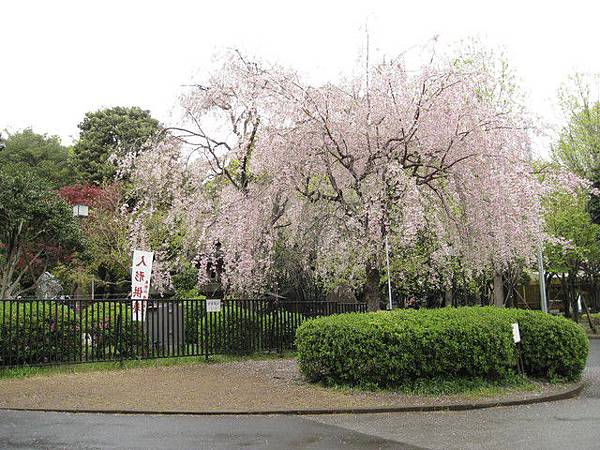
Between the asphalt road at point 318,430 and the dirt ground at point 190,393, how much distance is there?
0.56 meters

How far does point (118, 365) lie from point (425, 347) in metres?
7.24

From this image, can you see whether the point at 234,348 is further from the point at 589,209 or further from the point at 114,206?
the point at 589,209

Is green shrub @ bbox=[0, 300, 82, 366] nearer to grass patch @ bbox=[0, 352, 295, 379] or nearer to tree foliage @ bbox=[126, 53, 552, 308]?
grass patch @ bbox=[0, 352, 295, 379]

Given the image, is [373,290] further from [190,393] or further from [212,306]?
[190,393]

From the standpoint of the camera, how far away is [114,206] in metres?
28.3

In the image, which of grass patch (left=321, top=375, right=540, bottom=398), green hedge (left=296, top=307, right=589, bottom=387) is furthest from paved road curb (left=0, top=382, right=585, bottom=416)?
green hedge (left=296, top=307, right=589, bottom=387)

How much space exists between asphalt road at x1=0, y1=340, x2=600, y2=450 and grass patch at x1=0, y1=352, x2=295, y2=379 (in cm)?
399

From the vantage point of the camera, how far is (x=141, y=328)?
14.1 metres

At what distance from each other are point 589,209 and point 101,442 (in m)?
26.1

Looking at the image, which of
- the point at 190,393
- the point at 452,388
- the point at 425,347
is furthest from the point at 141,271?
the point at 452,388

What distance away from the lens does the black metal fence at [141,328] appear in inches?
490

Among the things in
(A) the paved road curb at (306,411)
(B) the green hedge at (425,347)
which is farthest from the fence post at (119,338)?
(A) the paved road curb at (306,411)

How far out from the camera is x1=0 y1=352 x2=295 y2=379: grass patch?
12.1 m

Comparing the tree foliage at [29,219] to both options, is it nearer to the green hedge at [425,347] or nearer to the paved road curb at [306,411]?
the paved road curb at [306,411]
